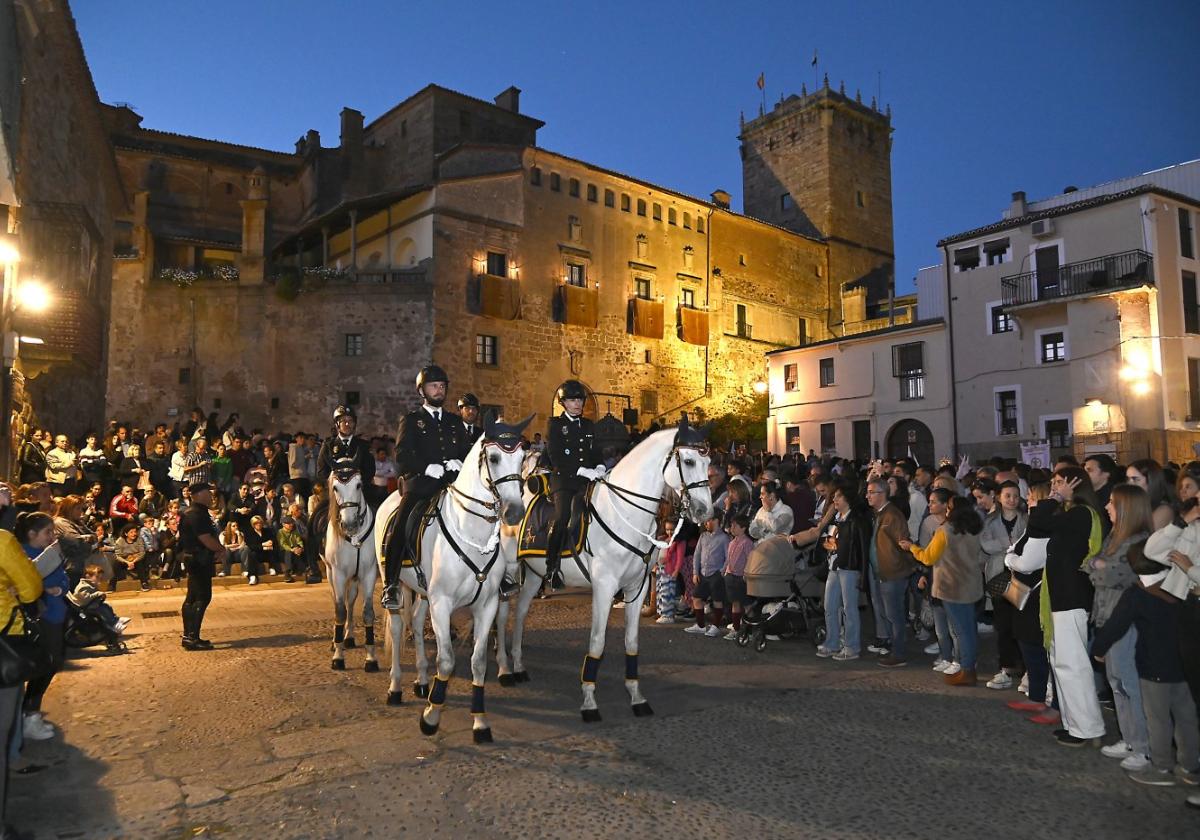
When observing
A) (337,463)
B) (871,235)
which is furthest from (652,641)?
(871,235)

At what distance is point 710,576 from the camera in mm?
10492

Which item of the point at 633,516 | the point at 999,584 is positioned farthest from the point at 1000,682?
the point at 633,516

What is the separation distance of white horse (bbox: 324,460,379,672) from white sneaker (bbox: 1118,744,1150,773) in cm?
674

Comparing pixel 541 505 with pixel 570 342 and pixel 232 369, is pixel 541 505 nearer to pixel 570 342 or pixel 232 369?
pixel 232 369

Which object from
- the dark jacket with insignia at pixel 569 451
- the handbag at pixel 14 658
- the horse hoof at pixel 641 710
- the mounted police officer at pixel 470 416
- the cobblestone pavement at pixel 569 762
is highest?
the mounted police officer at pixel 470 416

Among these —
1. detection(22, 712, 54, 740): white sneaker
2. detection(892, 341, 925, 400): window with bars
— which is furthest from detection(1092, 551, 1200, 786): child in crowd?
detection(892, 341, 925, 400): window with bars

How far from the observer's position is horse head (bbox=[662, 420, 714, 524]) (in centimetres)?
689

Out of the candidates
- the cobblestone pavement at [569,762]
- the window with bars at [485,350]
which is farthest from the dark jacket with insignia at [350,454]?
the window with bars at [485,350]

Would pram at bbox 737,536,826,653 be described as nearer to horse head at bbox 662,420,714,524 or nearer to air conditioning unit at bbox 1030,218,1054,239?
horse head at bbox 662,420,714,524

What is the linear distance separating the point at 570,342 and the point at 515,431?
3172cm

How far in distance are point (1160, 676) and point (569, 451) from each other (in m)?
5.10

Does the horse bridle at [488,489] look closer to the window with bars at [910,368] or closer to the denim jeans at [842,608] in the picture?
the denim jeans at [842,608]

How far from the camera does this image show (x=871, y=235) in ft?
172

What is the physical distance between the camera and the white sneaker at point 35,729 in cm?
615
